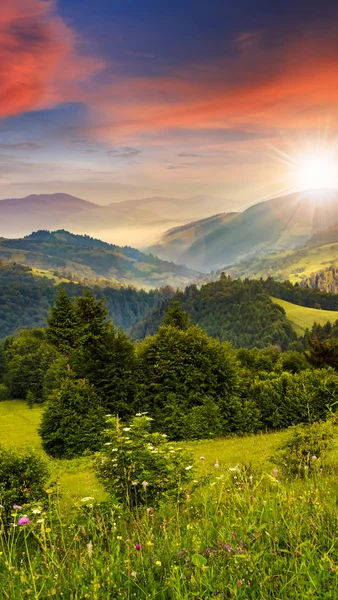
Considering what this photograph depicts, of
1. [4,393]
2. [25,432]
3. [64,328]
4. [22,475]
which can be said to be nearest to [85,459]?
[64,328]

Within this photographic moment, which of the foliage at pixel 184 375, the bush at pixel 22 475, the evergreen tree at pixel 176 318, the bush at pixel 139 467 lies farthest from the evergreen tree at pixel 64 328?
the bush at pixel 139 467

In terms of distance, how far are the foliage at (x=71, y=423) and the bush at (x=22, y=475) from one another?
66.8 ft

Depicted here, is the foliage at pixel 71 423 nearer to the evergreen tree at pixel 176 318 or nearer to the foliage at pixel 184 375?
the foliage at pixel 184 375

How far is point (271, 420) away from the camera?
4469cm

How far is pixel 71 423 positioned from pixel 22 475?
73.7ft

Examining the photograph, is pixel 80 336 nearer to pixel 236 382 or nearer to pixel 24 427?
pixel 236 382

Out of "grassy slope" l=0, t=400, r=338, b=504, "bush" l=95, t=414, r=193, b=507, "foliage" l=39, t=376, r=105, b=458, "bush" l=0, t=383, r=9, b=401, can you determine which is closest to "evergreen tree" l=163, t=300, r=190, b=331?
"foliage" l=39, t=376, r=105, b=458

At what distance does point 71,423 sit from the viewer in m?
38.8

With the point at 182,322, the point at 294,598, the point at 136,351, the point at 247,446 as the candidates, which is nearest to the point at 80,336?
the point at 136,351

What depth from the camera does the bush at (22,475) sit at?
642 inches

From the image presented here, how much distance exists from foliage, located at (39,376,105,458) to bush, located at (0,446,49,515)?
2038 cm

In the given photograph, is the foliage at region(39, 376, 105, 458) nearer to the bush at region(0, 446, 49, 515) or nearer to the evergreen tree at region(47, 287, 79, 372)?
the evergreen tree at region(47, 287, 79, 372)

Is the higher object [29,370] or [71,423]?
[71,423]

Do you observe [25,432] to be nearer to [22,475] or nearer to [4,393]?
[4,393]
